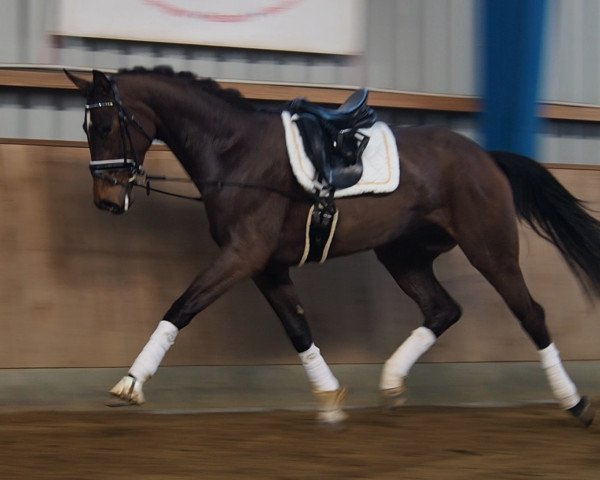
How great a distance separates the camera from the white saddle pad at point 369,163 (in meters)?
6.13

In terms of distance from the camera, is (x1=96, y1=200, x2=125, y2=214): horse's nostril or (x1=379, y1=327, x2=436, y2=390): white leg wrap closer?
(x1=96, y1=200, x2=125, y2=214): horse's nostril

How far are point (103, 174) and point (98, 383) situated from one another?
166 cm

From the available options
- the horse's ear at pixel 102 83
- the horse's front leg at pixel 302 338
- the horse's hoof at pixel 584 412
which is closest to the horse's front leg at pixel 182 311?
the horse's front leg at pixel 302 338

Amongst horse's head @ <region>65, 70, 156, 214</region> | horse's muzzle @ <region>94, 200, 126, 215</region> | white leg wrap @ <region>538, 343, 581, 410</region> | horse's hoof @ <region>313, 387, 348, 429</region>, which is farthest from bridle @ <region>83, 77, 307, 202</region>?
white leg wrap @ <region>538, 343, 581, 410</region>

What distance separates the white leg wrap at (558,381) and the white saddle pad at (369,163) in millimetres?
1506

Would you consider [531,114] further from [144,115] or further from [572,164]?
[144,115]

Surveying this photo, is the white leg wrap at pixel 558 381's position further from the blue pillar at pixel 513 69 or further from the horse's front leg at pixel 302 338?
the blue pillar at pixel 513 69

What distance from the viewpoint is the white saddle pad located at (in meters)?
6.13

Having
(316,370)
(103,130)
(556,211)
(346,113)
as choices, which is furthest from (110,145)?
(556,211)

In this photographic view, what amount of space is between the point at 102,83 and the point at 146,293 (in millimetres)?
1722

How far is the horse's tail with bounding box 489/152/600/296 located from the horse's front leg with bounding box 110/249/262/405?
2.00 m

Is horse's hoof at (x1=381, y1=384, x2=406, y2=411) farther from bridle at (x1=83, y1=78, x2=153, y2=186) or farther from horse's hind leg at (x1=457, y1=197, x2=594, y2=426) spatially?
bridle at (x1=83, y1=78, x2=153, y2=186)

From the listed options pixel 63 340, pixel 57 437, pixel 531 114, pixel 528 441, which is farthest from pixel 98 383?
pixel 531 114

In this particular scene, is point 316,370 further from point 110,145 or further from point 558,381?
point 110,145
